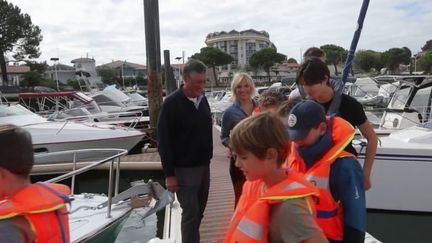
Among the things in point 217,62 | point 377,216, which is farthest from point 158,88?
point 217,62

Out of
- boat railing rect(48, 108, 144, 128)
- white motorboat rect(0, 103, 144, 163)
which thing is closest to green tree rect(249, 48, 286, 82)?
boat railing rect(48, 108, 144, 128)

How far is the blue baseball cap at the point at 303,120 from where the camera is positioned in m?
2.03

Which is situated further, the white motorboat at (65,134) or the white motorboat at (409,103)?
the white motorboat at (65,134)

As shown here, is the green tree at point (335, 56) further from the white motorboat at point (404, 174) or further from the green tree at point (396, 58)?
the green tree at point (396, 58)

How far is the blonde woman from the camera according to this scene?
14.0 feet

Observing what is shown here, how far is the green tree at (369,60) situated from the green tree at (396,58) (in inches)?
116

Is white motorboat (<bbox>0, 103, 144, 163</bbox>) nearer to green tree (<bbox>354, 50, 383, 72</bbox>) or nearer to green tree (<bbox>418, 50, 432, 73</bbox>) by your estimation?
green tree (<bbox>418, 50, 432, 73</bbox>)

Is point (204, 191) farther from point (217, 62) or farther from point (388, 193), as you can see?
point (217, 62)

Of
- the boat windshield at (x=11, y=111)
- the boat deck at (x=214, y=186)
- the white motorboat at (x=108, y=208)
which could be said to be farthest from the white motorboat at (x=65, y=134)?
→ the white motorboat at (x=108, y=208)

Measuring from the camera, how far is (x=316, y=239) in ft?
4.93

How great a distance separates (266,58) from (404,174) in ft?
267

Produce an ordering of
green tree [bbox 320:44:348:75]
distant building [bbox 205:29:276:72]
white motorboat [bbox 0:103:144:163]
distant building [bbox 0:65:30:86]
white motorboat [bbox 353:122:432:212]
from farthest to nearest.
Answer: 1. distant building [bbox 205:29:276:72]
2. distant building [bbox 0:65:30:86]
3. green tree [bbox 320:44:348:75]
4. white motorboat [bbox 0:103:144:163]
5. white motorboat [bbox 353:122:432:212]

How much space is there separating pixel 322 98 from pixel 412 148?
10.0ft

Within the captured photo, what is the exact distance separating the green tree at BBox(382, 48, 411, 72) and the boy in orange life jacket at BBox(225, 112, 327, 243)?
7062 centimetres
